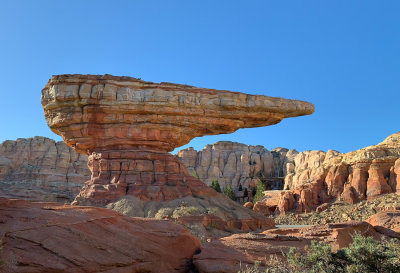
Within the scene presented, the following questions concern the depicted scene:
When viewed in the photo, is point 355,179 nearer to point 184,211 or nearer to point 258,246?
point 184,211

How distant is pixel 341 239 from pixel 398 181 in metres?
35.5

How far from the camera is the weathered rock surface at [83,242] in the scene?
6648 millimetres

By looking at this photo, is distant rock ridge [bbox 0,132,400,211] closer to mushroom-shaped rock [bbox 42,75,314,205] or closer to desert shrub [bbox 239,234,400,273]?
mushroom-shaped rock [bbox 42,75,314,205]

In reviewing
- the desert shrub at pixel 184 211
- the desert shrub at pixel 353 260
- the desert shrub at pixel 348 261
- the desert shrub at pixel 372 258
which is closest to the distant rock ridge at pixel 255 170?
the desert shrub at pixel 184 211

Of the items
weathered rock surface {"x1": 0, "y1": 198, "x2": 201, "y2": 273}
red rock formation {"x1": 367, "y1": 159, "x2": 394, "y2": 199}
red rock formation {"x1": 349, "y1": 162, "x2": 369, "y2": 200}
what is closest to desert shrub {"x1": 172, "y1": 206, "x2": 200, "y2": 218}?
weathered rock surface {"x1": 0, "y1": 198, "x2": 201, "y2": 273}

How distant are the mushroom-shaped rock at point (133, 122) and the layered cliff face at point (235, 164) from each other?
A: 202ft

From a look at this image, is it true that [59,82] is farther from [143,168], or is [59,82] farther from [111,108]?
[143,168]

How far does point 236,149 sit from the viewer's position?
9638cm

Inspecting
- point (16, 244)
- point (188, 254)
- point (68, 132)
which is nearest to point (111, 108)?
point (68, 132)

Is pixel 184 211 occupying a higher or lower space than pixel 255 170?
lower

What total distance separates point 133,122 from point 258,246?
1502 centimetres

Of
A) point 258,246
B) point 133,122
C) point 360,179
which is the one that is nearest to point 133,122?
point 133,122

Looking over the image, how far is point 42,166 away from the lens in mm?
79188

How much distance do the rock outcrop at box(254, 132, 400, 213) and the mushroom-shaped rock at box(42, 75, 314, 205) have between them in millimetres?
27272
